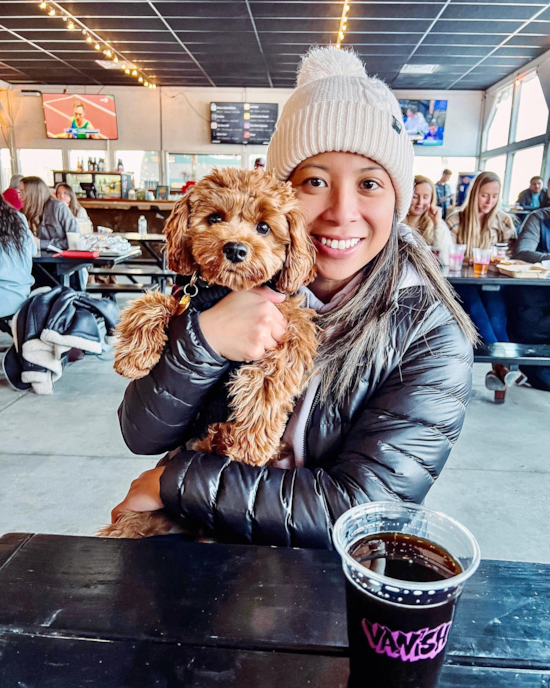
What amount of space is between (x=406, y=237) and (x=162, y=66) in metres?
10.1

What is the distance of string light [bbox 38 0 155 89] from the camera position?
6.97 metres

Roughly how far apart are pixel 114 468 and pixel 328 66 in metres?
2.33

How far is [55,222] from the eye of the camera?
604 centimetres

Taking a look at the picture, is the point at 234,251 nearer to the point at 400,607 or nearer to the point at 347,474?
the point at 347,474

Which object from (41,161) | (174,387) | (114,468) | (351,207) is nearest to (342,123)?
(351,207)

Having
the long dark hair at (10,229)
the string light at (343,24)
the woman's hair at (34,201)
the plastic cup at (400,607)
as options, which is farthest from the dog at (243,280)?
→ the string light at (343,24)

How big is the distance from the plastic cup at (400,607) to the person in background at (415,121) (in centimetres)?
1264

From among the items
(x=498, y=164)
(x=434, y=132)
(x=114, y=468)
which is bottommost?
(x=114, y=468)

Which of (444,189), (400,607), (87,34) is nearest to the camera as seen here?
(400,607)

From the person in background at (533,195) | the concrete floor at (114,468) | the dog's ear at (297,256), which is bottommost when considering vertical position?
the concrete floor at (114,468)

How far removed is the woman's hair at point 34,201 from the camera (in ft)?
19.9

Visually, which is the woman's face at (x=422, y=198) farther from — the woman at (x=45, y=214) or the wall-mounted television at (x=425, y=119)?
the wall-mounted television at (x=425, y=119)

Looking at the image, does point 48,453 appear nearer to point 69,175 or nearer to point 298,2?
point 298,2

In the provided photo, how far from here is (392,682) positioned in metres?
0.52
